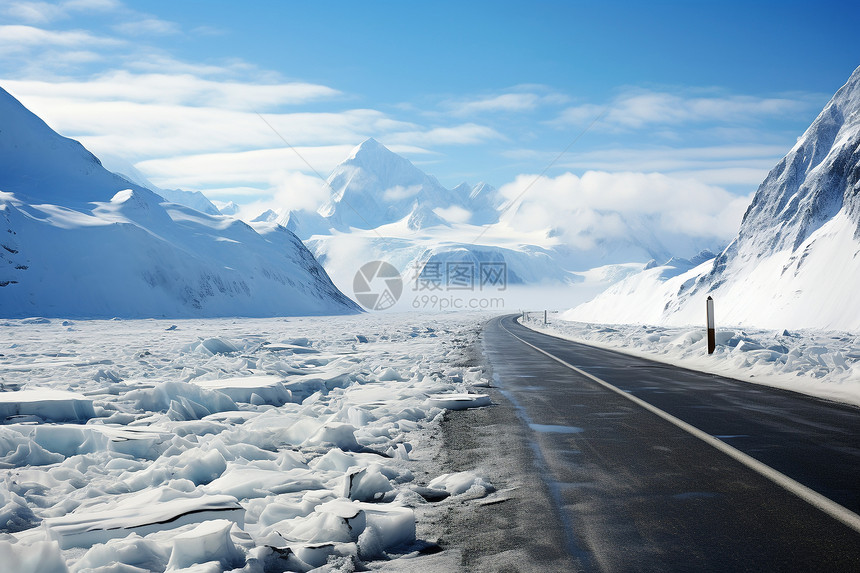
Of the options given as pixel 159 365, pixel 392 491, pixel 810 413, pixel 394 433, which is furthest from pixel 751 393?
pixel 159 365

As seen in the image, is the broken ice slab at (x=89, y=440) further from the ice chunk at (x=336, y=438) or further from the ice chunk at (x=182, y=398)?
the ice chunk at (x=182, y=398)

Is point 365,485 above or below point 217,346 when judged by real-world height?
above

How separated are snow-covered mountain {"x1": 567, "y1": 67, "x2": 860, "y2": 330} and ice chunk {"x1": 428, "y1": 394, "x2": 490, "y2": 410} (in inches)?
2199

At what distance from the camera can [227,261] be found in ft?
367

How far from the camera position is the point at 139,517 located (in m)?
4.23

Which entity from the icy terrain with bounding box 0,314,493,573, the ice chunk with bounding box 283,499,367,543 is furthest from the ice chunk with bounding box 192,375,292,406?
the ice chunk with bounding box 283,499,367,543

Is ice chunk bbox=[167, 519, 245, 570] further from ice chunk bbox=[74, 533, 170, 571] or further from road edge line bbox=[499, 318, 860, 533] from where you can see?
road edge line bbox=[499, 318, 860, 533]

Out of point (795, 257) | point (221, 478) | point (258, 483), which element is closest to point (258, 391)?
point (221, 478)

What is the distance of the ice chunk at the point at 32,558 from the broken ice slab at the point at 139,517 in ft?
2.14

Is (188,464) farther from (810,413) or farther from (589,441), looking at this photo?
(810,413)

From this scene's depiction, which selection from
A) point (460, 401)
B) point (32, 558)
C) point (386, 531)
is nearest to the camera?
→ point (32, 558)

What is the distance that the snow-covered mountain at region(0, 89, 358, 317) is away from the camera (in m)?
83.4

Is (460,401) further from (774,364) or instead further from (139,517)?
(774,364)

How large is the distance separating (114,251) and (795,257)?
295 ft
